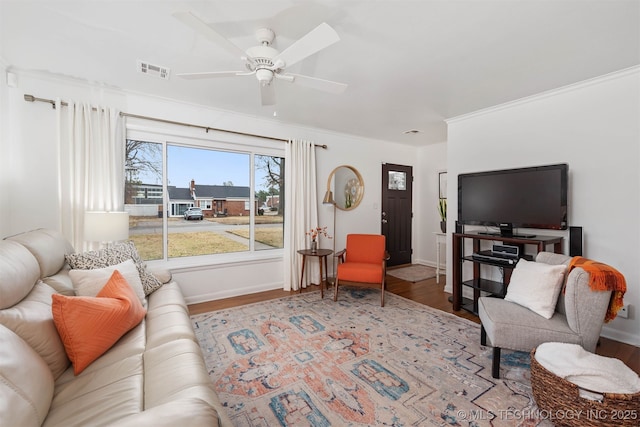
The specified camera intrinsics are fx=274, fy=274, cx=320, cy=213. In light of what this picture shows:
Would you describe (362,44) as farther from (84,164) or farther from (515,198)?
(84,164)

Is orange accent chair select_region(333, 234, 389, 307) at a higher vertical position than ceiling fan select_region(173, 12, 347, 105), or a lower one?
lower

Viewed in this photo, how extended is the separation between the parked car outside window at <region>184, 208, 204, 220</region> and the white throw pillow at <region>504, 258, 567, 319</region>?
3.50 meters

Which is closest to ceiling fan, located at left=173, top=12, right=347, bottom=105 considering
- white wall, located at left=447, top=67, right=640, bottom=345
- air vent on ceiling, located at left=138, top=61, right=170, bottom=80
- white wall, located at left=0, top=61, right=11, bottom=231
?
air vent on ceiling, located at left=138, top=61, right=170, bottom=80

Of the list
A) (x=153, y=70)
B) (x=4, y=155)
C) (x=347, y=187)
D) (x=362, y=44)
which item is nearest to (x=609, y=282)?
(x=362, y=44)

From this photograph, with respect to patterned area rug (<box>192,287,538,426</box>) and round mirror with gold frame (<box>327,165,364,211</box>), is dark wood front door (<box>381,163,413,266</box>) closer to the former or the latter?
round mirror with gold frame (<box>327,165,364,211</box>)

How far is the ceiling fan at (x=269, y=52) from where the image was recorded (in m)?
1.44

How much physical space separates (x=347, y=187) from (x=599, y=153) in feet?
10.2

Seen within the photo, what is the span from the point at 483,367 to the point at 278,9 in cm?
286

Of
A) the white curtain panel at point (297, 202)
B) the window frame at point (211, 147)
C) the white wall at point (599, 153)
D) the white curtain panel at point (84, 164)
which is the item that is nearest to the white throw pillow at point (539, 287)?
the white wall at point (599, 153)

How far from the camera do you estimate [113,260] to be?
223 cm

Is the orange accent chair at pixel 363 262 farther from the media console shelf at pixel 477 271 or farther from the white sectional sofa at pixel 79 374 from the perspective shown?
the white sectional sofa at pixel 79 374

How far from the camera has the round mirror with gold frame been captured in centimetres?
463

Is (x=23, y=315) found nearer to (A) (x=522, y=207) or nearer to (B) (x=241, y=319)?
(B) (x=241, y=319)

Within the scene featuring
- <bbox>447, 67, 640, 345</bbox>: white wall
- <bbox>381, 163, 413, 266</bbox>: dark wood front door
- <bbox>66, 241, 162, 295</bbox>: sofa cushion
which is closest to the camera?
<bbox>66, 241, 162, 295</bbox>: sofa cushion
